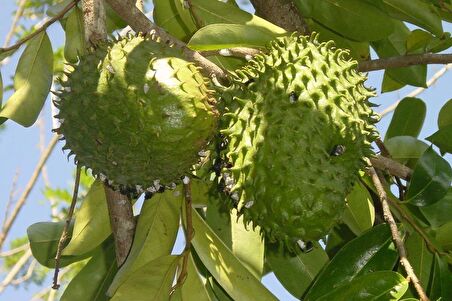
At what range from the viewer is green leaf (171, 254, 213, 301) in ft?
7.97

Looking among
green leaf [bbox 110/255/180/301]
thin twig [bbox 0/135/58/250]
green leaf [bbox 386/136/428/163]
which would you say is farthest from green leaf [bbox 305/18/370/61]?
thin twig [bbox 0/135/58/250]

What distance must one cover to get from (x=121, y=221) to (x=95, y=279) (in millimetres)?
467

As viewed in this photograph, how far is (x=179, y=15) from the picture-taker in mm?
2912

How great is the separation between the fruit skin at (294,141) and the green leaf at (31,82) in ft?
2.80

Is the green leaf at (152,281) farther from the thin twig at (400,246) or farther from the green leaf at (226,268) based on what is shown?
the thin twig at (400,246)

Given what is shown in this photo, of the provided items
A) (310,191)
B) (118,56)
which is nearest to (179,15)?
(118,56)

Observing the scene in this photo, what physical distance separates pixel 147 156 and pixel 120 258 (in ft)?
1.62

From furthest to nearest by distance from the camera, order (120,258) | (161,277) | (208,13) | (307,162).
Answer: (208,13) < (120,258) < (161,277) < (307,162)

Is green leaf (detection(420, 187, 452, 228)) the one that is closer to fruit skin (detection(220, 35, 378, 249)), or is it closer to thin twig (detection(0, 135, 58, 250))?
fruit skin (detection(220, 35, 378, 249))

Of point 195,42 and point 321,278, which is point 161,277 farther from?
point 195,42

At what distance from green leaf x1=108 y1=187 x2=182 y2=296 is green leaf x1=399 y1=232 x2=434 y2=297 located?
0.77 m

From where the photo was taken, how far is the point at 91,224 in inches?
102

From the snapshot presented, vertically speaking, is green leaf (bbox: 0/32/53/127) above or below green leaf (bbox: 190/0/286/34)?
below

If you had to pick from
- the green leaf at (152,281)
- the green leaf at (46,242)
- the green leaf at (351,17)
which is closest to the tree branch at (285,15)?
the green leaf at (351,17)
